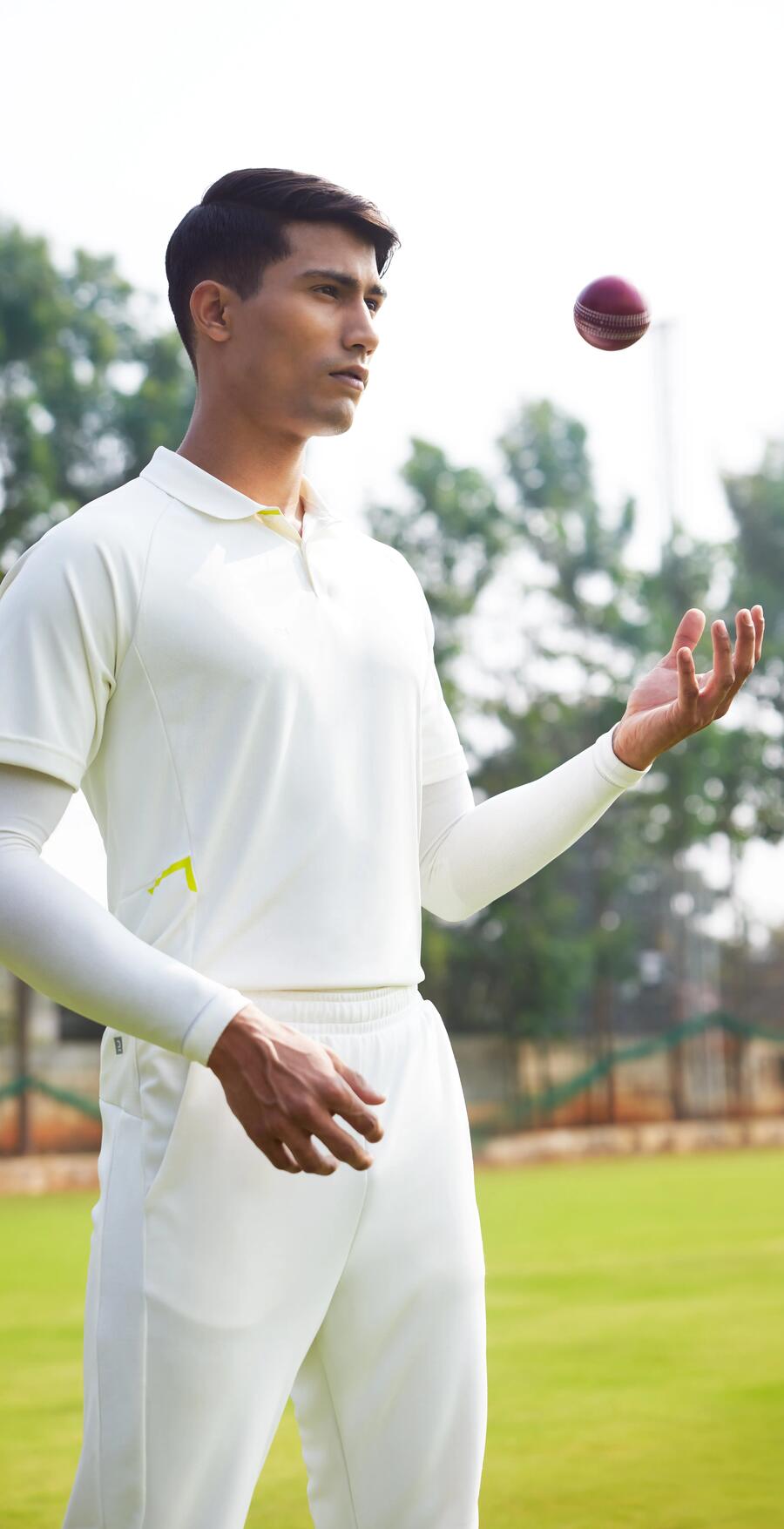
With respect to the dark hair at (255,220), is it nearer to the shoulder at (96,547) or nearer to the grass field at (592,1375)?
the shoulder at (96,547)

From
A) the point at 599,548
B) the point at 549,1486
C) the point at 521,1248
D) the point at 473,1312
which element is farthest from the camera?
the point at 599,548

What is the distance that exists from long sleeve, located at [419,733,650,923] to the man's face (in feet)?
1.79

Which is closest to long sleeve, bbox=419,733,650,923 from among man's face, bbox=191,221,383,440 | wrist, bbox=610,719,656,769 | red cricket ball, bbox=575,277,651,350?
wrist, bbox=610,719,656,769

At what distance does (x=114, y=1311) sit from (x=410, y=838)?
657 mm

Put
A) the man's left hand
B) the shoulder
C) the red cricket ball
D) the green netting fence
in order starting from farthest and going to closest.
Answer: the green netting fence → the red cricket ball → the man's left hand → the shoulder

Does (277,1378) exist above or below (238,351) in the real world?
below

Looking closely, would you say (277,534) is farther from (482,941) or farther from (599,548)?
(599,548)

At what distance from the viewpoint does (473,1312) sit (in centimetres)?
200

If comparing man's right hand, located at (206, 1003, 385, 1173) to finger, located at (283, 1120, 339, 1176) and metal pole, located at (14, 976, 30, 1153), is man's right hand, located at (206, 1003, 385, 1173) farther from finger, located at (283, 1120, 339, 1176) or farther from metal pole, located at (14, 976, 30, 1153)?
metal pole, located at (14, 976, 30, 1153)

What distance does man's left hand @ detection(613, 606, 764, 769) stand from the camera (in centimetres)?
222

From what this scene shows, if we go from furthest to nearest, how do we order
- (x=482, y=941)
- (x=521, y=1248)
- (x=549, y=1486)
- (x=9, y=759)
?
(x=482, y=941), (x=521, y=1248), (x=549, y=1486), (x=9, y=759)

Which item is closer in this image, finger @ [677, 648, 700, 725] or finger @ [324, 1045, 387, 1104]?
finger @ [324, 1045, 387, 1104]

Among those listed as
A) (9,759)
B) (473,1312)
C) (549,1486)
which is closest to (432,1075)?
(473,1312)

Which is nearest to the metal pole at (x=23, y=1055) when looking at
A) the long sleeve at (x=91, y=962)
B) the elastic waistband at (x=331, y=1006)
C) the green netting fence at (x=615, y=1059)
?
the green netting fence at (x=615, y=1059)
